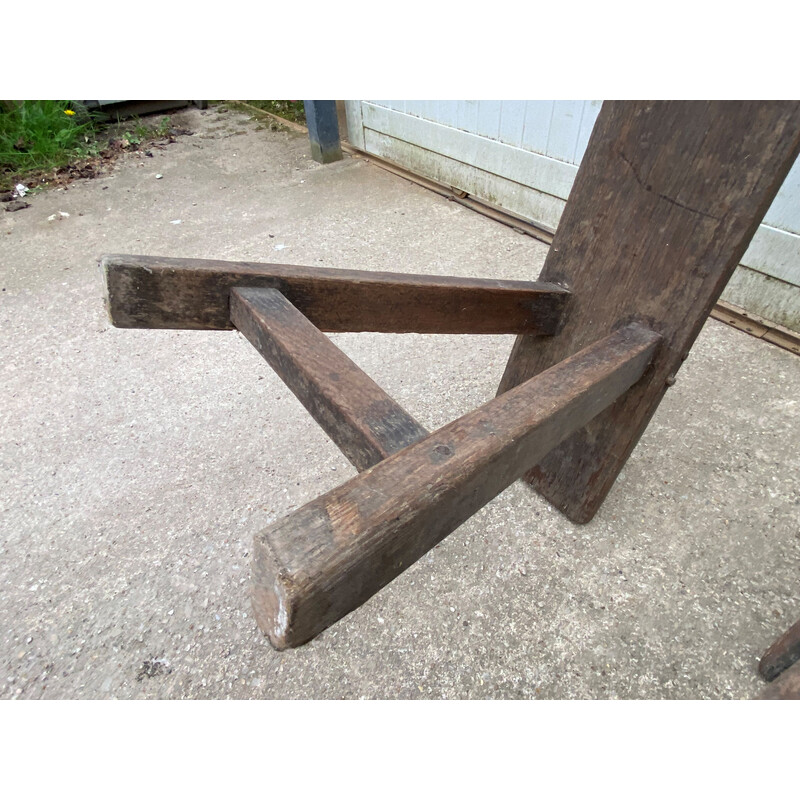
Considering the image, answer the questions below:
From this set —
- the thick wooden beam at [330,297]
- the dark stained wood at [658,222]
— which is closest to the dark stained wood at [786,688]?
the dark stained wood at [658,222]

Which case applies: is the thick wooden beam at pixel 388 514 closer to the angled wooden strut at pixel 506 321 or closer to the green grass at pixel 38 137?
the angled wooden strut at pixel 506 321

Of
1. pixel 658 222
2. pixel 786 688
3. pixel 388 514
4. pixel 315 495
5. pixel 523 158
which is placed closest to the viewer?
pixel 388 514

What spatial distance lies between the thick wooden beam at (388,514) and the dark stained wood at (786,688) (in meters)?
0.49

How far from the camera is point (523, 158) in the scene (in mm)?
2969

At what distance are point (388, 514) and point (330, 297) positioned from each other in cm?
64

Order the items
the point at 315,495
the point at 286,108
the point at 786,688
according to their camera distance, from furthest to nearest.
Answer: the point at 286,108
the point at 315,495
the point at 786,688

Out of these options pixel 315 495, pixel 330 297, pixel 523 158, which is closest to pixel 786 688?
pixel 330 297

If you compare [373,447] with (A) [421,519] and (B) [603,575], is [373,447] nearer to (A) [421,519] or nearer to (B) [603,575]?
(A) [421,519]

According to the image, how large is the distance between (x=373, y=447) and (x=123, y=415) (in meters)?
1.59

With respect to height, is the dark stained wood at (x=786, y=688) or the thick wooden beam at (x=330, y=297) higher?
the thick wooden beam at (x=330, y=297)

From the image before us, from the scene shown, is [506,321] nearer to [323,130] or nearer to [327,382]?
[327,382]

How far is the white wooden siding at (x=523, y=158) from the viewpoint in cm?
218

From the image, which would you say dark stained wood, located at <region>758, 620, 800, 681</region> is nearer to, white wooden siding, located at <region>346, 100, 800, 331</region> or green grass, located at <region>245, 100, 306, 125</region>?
white wooden siding, located at <region>346, 100, 800, 331</region>

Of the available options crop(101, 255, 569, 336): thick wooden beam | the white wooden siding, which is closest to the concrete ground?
the white wooden siding
